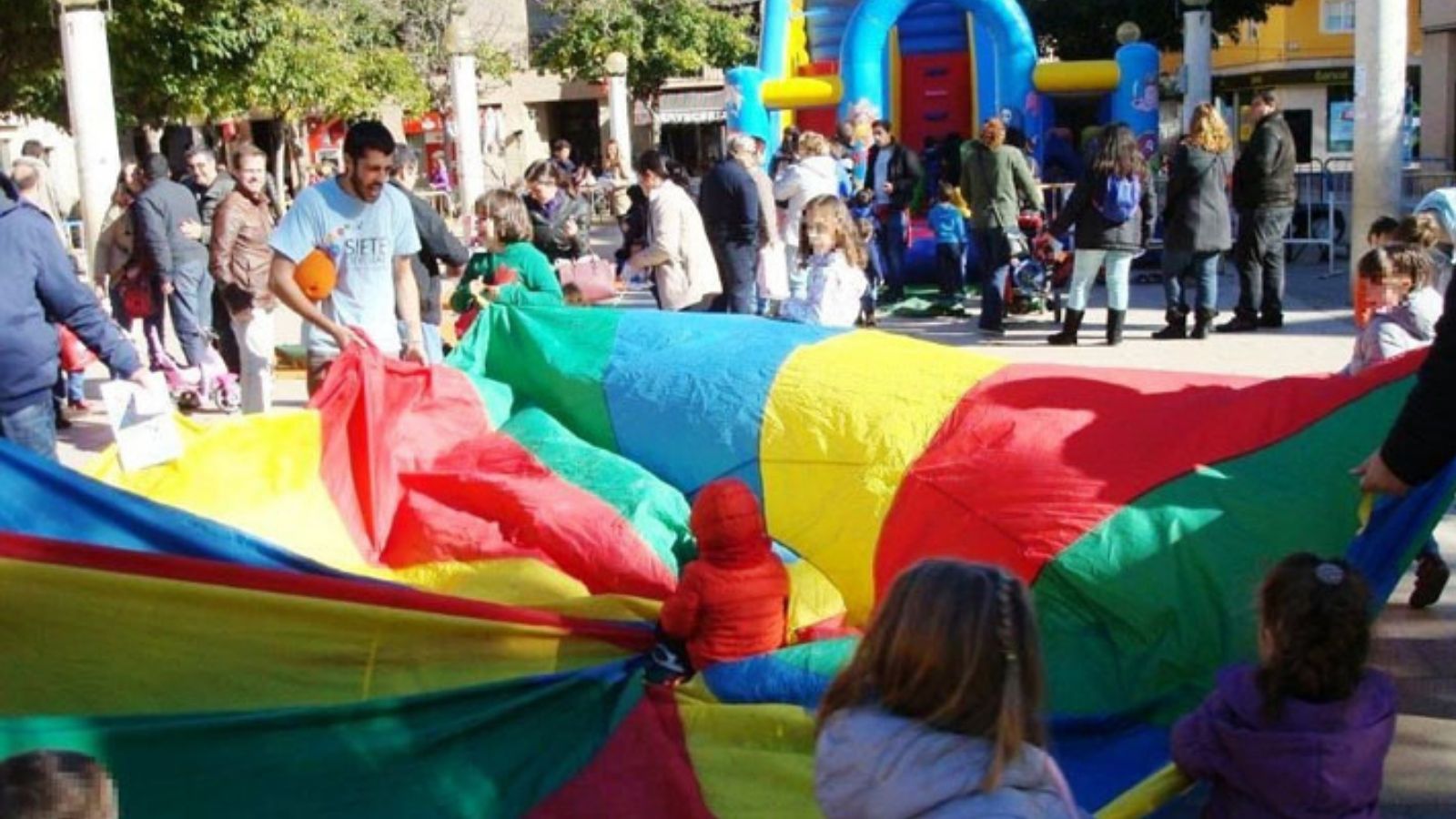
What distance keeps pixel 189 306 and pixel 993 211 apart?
A: 18.7ft

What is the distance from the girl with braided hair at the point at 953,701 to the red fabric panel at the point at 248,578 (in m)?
1.80

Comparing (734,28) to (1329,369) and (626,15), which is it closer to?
(626,15)

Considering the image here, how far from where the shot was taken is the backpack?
10.4 m

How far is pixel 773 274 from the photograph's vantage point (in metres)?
11.0

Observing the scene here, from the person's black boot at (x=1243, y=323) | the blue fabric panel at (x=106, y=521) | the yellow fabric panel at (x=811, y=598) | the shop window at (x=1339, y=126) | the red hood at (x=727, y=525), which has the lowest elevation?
the yellow fabric panel at (x=811, y=598)

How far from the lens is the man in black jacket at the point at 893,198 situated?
1327cm

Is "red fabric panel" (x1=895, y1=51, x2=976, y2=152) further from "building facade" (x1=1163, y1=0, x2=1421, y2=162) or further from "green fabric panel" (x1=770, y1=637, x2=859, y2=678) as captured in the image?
"building facade" (x1=1163, y1=0, x2=1421, y2=162)

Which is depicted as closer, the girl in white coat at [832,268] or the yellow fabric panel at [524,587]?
the yellow fabric panel at [524,587]

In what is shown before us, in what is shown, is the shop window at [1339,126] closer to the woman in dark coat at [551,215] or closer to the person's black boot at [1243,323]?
the person's black boot at [1243,323]

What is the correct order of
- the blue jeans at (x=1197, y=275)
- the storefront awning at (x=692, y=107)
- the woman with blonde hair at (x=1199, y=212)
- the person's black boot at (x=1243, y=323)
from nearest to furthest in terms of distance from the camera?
the woman with blonde hair at (x=1199, y=212)
the blue jeans at (x=1197, y=275)
the person's black boot at (x=1243, y=323)
the storefront awning at (x=692, y=107)

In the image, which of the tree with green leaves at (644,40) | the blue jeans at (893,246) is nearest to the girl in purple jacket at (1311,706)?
the blue jeans at (893,246)

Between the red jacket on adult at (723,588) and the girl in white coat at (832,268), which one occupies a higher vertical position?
the girl in white coat at (832,268)

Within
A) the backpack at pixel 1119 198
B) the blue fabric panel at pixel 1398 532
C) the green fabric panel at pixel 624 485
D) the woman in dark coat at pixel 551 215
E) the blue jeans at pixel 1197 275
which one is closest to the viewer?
the blue fabric panel at pixel 1398 532

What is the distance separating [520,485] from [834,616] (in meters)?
1.13
